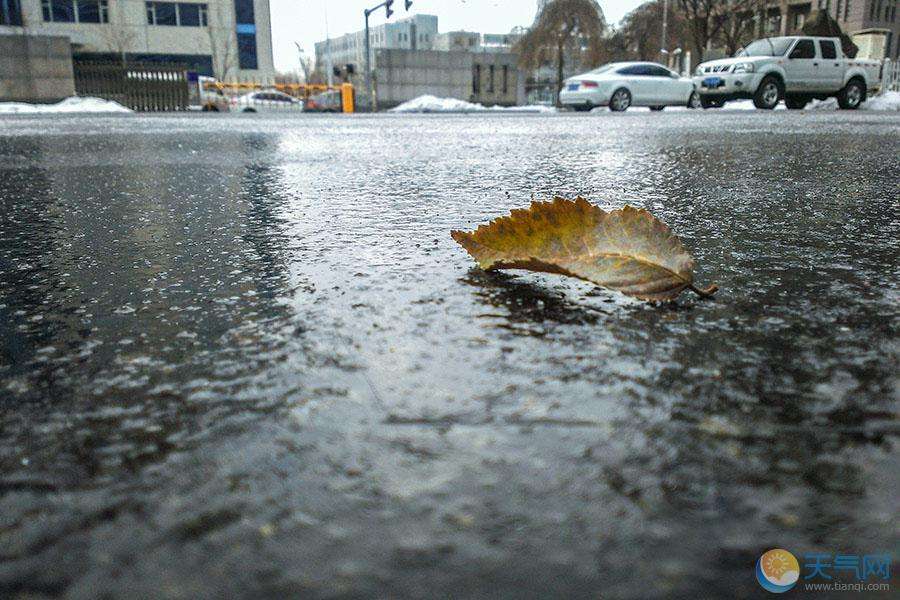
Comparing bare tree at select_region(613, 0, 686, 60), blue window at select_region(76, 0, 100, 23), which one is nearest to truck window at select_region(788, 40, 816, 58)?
bare tree at select_region(613, 0, 686, 60)

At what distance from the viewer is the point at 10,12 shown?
41.4 metres

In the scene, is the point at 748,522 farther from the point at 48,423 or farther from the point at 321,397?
the point at 48,423

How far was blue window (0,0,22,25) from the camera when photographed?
3978 centimetres

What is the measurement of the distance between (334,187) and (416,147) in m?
2.65

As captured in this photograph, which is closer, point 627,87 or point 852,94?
point 852,94

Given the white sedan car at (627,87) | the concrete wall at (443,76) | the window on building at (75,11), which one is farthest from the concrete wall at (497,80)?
the window on building at (75,11)

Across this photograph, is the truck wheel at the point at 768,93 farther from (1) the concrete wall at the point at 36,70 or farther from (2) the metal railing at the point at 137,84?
(1) the concrete wall at the point at 36,70

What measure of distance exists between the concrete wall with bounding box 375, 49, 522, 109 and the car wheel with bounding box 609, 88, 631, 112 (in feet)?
52.6

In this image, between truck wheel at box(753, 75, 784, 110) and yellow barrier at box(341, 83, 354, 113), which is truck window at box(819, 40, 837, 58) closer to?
truck wheel at box(753, 75, 784, 110)

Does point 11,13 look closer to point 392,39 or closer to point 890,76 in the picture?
point 890,76

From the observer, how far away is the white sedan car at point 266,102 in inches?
1313

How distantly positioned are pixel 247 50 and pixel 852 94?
41013 millimetres

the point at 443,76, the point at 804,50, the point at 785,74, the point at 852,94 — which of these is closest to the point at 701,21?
the point at 443,76

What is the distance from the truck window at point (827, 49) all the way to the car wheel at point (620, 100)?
5.00 m
